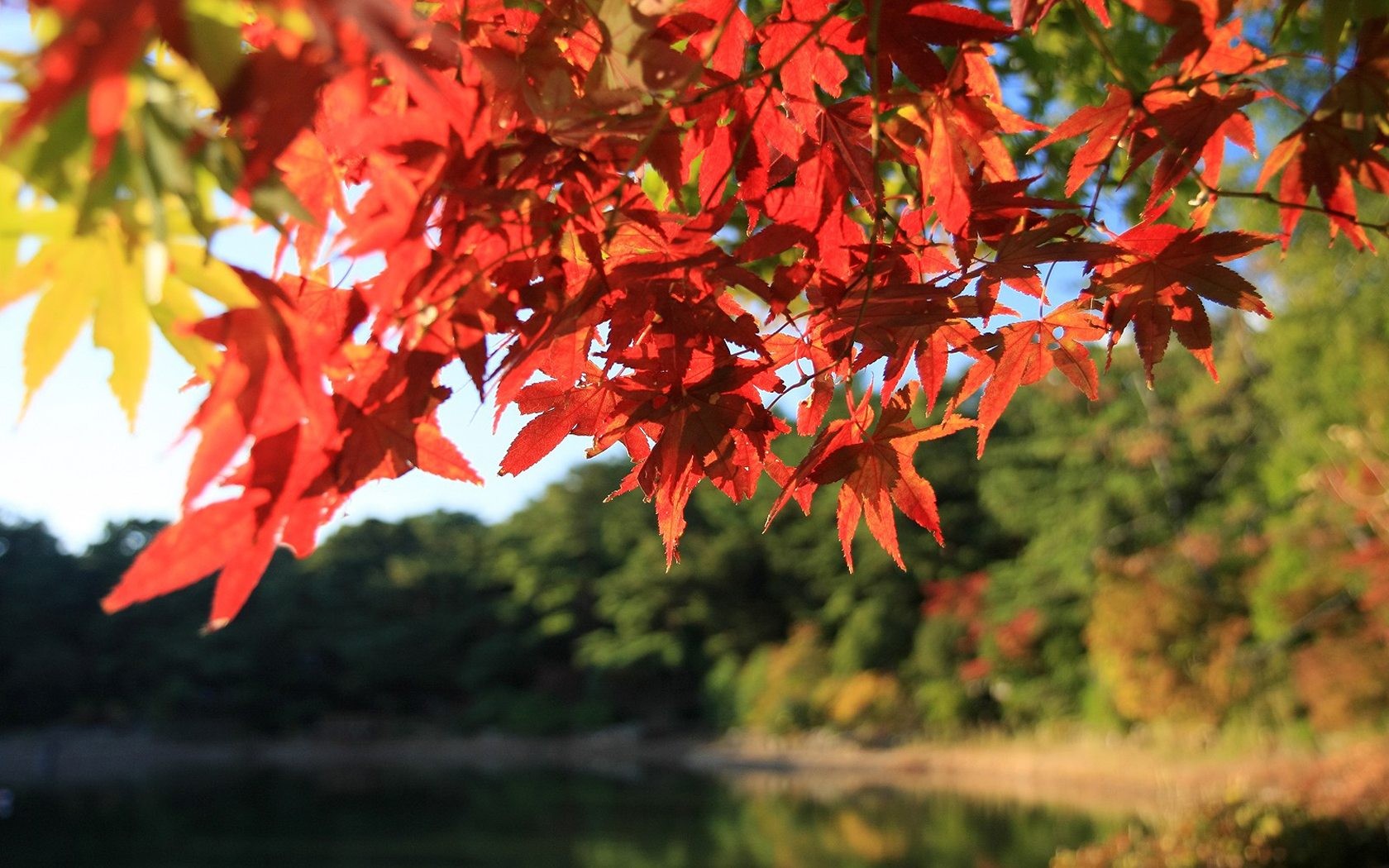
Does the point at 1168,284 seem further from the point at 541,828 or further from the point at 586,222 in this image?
the point at 541,828

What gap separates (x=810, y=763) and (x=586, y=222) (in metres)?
12.9

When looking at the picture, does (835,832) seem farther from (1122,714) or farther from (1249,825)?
(1249,825)

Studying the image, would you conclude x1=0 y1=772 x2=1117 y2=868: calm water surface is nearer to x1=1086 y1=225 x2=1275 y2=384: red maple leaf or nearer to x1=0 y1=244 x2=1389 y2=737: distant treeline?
x1=0 y1=244 x2=1389 y2=737: distant treeline

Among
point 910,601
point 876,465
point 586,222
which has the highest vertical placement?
point 586,222

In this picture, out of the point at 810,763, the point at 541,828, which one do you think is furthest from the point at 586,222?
the point at 810,763

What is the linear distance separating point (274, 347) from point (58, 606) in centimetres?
1859

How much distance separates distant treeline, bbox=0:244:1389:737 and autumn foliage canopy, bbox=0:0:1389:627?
6.50 meters

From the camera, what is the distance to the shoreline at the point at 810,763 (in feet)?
24.7

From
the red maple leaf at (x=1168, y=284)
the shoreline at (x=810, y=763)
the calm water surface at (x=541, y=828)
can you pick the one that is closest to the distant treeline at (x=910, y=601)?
the shoreline at (x=810, y=763)

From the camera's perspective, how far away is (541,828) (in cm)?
931

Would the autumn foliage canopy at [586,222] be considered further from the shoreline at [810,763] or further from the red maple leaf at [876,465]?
the shoreline at [810,763]

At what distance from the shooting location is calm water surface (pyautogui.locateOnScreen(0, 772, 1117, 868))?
775 centimetres

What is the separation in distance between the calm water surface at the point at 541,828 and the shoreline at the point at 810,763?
0.79m

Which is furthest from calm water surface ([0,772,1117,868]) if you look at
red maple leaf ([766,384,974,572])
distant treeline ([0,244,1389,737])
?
red maple leaf ([766,384,974,572])
